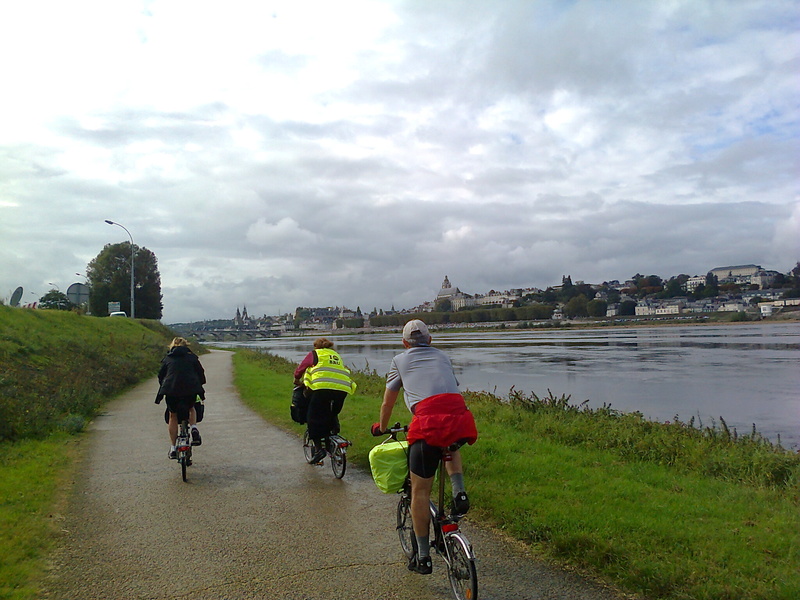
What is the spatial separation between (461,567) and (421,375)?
126cm

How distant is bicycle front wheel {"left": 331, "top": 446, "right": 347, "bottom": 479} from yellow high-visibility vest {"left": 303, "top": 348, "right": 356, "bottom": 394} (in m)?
0.73

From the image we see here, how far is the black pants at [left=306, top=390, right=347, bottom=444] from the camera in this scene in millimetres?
7508

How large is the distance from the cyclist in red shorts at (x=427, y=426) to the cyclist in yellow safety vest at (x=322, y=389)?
311 centimetres

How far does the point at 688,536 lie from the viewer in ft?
16.5

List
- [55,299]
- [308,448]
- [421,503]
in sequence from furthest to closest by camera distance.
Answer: [55,299] < [308,448] < [421,503]

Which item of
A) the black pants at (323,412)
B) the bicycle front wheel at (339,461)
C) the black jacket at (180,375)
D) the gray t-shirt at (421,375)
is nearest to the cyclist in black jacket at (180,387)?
the black jacket at (180,375)

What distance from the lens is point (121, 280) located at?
64.1 m

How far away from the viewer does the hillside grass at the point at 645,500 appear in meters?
4.32

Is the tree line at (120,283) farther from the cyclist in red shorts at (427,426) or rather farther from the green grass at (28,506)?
the cyclist in red shorts at (427,426)

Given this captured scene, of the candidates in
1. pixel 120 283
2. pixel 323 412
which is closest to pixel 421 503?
pixel 323 412

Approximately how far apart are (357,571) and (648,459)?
6245mm

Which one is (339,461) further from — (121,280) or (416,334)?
(121,280)

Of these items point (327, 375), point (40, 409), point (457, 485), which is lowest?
point (40, 409)

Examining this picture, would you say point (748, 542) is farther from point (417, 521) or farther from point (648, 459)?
point (648, 459)
